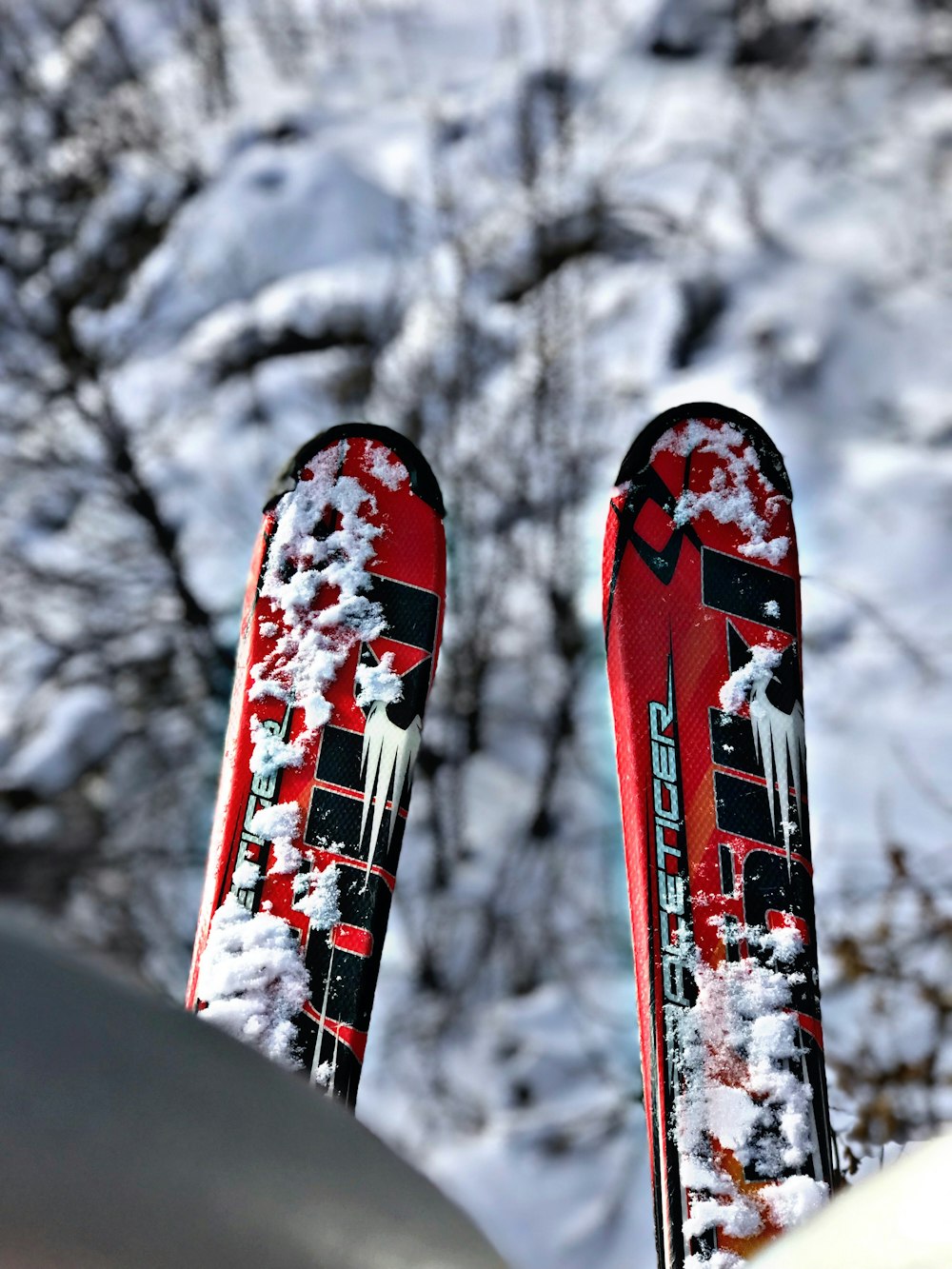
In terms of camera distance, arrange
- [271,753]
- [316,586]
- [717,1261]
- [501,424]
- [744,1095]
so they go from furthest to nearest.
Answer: [501,424], [316,586], [271,753], [744,1095], [717,1261]

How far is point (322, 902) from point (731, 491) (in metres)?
1.37

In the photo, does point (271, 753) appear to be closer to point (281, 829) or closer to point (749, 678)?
point (281, 829)

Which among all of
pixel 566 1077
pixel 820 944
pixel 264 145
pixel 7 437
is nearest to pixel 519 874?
pixel 566 1077

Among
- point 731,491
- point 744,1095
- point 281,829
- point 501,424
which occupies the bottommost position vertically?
point 744,1095

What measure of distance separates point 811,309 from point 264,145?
2.94m

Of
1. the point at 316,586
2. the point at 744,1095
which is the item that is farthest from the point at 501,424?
the point at 744,1095

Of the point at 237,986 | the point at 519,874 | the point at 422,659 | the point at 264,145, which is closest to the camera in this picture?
the point at 237,986

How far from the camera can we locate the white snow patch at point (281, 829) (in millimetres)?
1986

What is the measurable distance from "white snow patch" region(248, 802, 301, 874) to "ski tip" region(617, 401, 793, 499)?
44.6 inches

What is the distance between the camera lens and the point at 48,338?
14.6 ft

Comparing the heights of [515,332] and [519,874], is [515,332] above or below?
above

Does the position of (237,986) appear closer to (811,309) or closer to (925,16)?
(811,309)

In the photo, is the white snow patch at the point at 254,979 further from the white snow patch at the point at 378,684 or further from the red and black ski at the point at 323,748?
the white snow patch at the point at 378,684

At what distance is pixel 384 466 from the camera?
223cm
